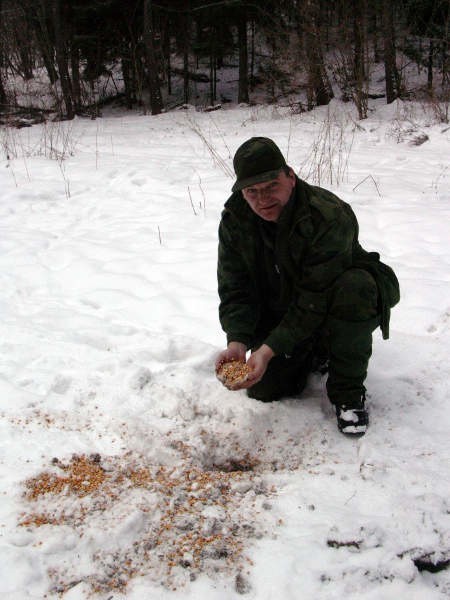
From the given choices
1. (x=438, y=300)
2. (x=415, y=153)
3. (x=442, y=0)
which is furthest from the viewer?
(x=442, y=0)

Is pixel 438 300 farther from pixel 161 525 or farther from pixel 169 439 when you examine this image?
pixel 161 525

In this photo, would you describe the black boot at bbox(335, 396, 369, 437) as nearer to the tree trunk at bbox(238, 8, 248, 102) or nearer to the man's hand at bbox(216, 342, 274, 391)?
the man's hand at bbox(216, 342, 274, 391)

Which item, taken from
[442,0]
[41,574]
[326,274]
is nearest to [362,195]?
[326,274]

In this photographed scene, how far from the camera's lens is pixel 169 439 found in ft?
6.89

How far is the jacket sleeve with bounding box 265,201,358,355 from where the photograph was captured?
6.35ft

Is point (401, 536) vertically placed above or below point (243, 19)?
below

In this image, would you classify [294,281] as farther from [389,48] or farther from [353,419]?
[389,48]

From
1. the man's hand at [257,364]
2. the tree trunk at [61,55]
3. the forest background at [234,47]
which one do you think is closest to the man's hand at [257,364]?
the man's hand at [257,364]

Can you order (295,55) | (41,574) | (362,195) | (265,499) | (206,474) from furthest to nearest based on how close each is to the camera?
1. (295,55)
2. (362,195)
3. (206,474)
4. (265,499)
5. (41,574)

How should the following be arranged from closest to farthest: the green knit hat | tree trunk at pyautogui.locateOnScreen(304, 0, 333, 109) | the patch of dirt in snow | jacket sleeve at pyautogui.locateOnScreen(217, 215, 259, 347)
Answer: the patch of dirt in snow
the green knit hat
jacket sleeve at pyautogui.locateOnScreen(217, 215, 259, 347)
tree trunk at pyautogui.locateOnScreen(304, 0, 333, 109)

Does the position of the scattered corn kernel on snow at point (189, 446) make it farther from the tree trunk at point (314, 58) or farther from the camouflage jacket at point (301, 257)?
the tree trunk at point (314, 58)

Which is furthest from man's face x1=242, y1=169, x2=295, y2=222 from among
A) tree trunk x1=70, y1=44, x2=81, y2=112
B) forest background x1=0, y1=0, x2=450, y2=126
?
tree trunk x1=70, y1=44, x2=81, y2=112

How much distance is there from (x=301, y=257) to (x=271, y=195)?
0.28 m

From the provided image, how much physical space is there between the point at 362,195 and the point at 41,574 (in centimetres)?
436
